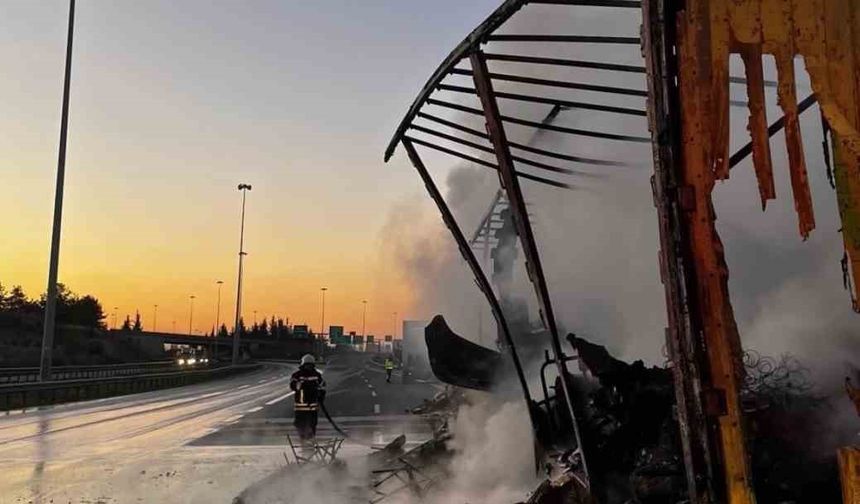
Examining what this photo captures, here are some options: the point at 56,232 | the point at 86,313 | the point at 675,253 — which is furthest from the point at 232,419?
the point at 86,313

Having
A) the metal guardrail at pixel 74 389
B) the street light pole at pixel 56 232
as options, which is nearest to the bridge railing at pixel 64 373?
the metal guardrail at pixel 74 389

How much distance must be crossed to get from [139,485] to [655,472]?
22.1 ft

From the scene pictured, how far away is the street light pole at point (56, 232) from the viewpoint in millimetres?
20641

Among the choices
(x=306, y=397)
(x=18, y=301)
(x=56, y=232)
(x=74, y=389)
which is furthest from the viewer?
(x=18, y=301)

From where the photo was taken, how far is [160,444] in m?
12.5

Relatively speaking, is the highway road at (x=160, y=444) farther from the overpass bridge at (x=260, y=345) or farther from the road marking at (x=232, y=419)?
the overpass bridge at (x=260, y=345)

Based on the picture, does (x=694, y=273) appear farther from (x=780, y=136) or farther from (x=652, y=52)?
(x=780, y=136)

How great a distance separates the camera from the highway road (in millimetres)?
8219

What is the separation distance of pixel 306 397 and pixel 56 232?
596 inches

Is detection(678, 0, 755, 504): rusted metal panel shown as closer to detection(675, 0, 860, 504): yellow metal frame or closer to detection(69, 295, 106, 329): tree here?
detection(675, 0, 860, 504): yellow metal frame

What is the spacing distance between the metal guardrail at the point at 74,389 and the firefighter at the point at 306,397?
46.0ft

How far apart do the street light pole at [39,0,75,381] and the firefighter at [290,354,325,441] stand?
536 inches

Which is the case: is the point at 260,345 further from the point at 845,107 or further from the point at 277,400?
the point at 845,107

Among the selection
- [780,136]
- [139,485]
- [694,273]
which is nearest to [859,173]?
[694,273]
